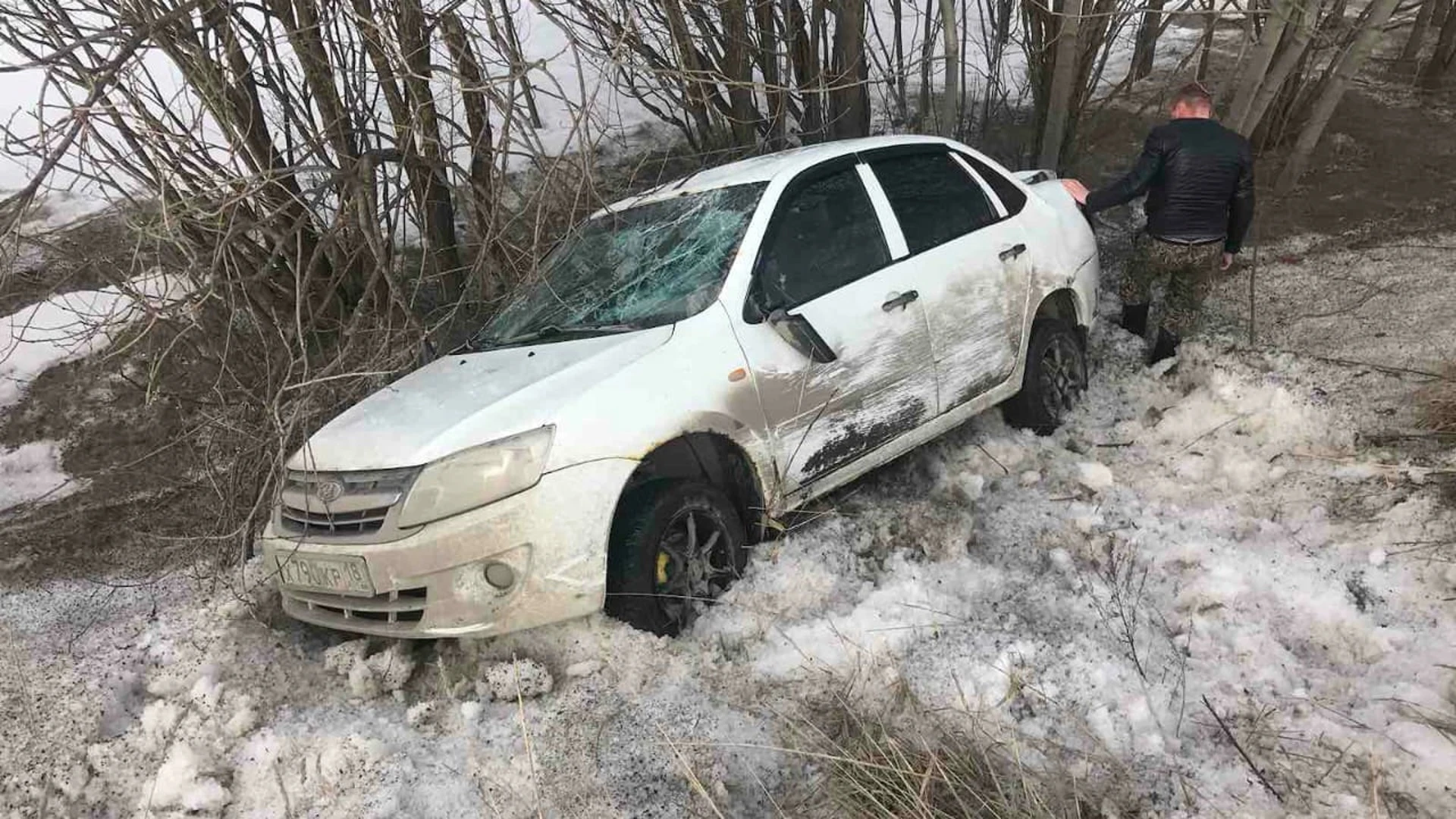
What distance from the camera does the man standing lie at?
4664 mm

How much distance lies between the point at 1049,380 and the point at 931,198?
120 centimetres

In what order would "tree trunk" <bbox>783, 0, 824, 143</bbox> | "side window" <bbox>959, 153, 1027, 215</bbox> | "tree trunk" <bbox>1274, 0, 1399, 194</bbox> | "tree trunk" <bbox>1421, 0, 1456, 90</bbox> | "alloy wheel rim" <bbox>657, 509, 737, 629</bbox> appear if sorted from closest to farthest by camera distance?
"alloy wheel rim" <bbox>657, 509, 737, 629</bbox> < "side window" <bbox>959, 153, 1027, 215</bbox> < "tree trunk" <bbox>1274, 0, 1399, 194</bbox> < "tree trunk" <bbox>783, 0, 824, 143</bbox> < "tree trunk" <bbox>1421, 0, 1456, 90</bbox>

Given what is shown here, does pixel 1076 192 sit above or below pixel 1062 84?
below

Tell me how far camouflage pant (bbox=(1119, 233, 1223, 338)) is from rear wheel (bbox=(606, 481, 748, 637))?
3.22 metres

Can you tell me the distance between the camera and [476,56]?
15.7 ft

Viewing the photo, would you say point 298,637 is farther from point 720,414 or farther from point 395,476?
point 720,414

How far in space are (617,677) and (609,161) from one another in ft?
20.1

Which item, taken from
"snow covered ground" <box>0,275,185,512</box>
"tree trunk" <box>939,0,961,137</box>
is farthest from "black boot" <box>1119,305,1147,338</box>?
"snow covered ground" <box>0,275,185,512</box>

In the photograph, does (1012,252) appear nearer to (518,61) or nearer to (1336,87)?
(518,61)

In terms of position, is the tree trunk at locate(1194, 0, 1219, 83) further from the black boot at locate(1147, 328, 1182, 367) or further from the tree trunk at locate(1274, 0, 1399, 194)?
the black boot at locate(1147, 328, 1182, 367)

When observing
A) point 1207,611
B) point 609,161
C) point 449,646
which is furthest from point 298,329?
point 609,161

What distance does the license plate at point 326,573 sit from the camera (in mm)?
2854

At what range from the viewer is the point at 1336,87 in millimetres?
6234

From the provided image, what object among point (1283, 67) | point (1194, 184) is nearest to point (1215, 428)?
point (1194, 184)
